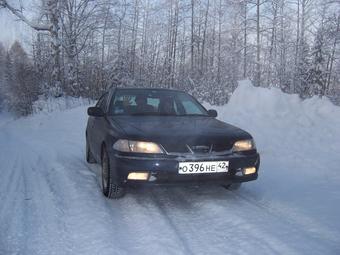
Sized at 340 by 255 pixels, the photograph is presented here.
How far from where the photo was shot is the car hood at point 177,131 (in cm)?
487

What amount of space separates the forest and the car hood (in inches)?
692

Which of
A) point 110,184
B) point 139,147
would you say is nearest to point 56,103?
point 110,184

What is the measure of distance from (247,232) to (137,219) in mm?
1150

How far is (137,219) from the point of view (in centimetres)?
459

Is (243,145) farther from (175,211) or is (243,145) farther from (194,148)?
(175,211)

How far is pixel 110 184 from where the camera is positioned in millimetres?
5199

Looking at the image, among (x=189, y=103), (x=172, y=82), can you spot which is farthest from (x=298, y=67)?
(x=189, y=103)

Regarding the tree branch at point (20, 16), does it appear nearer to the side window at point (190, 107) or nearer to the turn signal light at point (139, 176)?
the side window at point (190, 107)

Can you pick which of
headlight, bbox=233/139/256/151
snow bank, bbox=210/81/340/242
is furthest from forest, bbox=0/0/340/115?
headlight, bbox=233/139/256/151

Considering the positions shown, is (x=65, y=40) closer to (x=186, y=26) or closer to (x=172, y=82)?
(x=172, y=82)

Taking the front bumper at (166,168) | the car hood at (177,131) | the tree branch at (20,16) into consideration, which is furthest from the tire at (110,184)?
the tree branch at (20,16)

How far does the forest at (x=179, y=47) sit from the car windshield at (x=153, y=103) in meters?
16.5

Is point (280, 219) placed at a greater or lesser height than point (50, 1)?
lesser

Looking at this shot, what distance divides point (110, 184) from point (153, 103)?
1.68 metres
